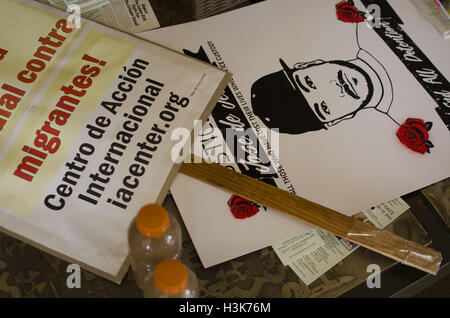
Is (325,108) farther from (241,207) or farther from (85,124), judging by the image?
(85,124)

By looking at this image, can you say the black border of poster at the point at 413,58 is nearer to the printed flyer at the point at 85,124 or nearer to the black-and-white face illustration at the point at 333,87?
the black-and-white face illustration at the point at 333,87

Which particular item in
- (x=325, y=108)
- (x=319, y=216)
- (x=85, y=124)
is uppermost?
(x=85, y=124)

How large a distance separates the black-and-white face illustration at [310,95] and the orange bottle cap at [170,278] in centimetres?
32

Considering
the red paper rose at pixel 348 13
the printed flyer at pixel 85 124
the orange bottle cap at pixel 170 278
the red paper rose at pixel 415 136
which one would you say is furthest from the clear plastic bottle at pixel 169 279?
the red paper rose at pixel 348 13

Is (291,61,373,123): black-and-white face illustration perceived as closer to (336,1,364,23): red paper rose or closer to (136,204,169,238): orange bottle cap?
(336,1,364,23): red paper rose

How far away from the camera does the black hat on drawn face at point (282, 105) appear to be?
2.19ft

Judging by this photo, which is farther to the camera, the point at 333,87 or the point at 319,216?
the point at 333,87

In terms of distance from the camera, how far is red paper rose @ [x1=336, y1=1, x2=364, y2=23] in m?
0.77

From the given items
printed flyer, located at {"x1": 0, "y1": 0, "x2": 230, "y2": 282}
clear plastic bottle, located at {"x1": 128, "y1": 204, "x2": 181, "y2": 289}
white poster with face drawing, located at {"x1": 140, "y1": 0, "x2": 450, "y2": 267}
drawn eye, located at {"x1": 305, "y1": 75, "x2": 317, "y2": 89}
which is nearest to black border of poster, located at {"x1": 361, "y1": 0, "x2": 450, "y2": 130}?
white poster with face drawing, located at {"x1": 140, "y1": 0, "x2": 450, "y2": 267}

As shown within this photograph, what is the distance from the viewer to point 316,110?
0.68 metres

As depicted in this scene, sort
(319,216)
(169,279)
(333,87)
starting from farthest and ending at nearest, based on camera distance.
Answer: (333,87), (319,216), (169,279)

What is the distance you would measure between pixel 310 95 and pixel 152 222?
1.23 ft

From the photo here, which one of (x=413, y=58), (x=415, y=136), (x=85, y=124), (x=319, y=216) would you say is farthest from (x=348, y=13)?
(x=85, y=124)
